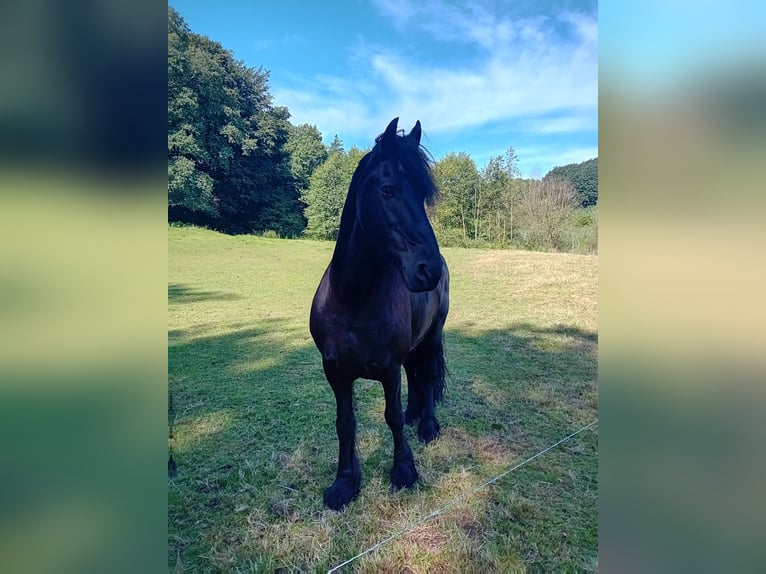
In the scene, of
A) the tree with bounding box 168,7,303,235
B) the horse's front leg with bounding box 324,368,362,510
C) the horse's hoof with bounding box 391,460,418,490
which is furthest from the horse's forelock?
the horse's hoof with bounding box 391,460,418,490

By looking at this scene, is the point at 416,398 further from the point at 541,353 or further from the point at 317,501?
the point at 541,353

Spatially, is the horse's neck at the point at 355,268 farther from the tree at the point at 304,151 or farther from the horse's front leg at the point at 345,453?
the tree at the point at 304,151

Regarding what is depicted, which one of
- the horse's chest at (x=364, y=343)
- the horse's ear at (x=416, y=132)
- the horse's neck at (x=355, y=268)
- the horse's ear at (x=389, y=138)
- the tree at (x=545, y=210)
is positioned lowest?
the horse's chest at (x=364, y=343)

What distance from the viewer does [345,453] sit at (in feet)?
7.84

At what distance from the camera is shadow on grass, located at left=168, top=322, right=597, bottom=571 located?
2.07 m

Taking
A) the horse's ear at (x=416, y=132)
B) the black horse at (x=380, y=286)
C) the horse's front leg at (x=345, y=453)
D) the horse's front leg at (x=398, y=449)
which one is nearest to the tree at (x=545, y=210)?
the black horse at (x=380, y=286)

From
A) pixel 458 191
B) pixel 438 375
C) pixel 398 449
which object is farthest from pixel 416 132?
pixel 458 191

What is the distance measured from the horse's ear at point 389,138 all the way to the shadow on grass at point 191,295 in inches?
116

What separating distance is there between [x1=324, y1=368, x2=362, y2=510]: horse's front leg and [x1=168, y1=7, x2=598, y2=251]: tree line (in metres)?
1.16

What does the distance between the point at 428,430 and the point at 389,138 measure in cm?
226

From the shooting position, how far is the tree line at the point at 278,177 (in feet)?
9.43

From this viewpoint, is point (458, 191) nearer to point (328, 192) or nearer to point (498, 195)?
point (498, 195)
